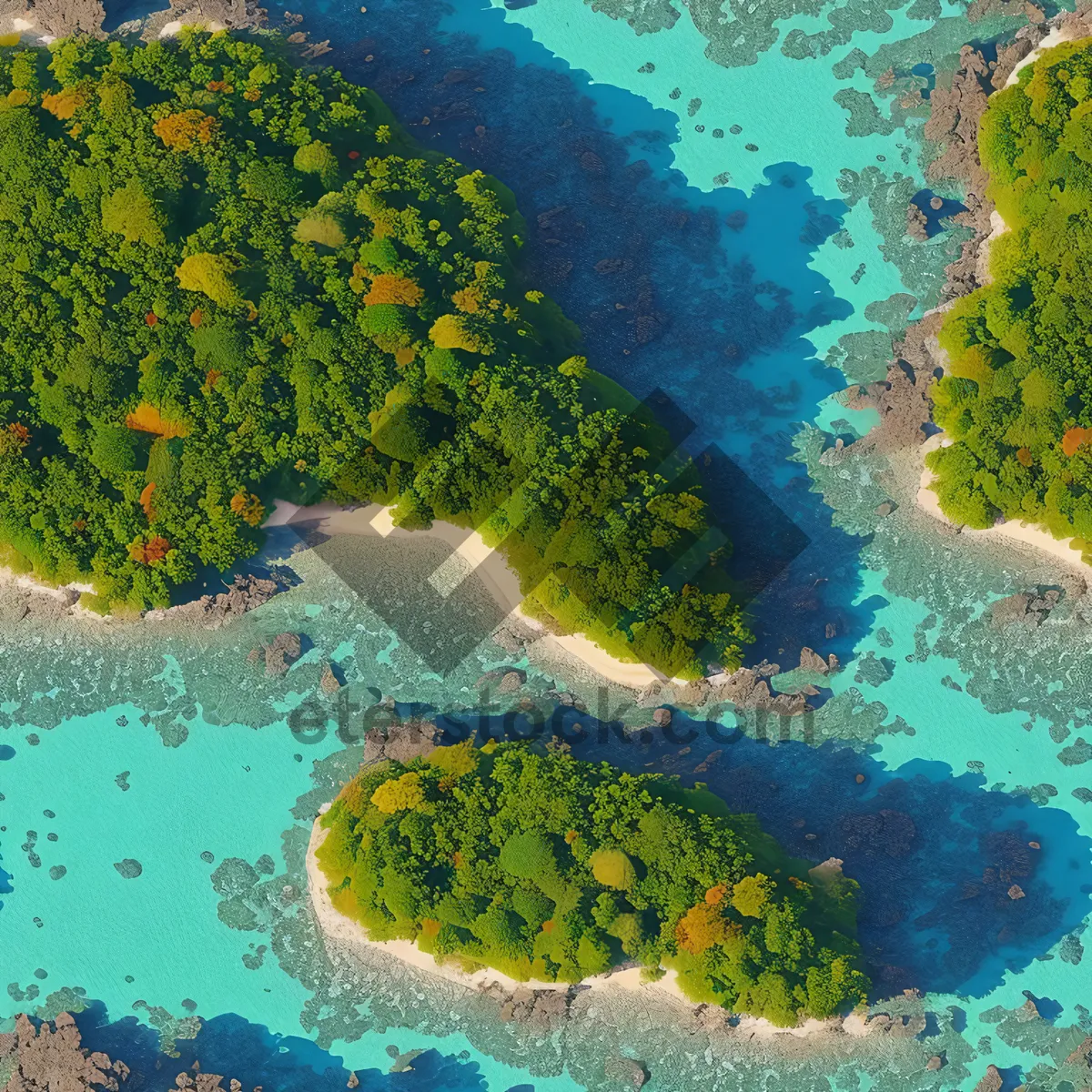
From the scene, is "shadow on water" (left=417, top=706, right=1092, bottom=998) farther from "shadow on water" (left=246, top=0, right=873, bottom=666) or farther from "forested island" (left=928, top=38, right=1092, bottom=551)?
"forested island" (left=928, top=38, right=1092, bottom=551)

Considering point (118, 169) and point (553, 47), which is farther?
point (553, 47)

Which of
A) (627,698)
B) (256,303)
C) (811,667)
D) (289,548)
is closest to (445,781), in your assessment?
(627,698)

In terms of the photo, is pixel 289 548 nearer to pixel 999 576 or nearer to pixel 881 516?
pixel 881 516

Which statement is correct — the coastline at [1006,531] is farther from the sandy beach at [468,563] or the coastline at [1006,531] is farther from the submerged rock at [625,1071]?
the submerged rock at [625,1071]

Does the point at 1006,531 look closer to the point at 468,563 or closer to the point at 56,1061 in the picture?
the point at 468,563

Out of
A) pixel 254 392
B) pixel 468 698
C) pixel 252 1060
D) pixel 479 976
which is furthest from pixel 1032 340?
pixel 252 1060
